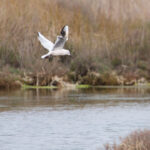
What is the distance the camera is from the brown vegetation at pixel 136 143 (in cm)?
1191

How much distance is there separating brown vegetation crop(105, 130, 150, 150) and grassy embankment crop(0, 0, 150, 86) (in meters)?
28.5

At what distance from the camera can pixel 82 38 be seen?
4791cm

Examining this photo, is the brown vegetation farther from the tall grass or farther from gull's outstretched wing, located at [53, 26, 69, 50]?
the tall grass

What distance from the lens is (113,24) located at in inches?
2029

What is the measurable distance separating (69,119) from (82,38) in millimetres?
25046

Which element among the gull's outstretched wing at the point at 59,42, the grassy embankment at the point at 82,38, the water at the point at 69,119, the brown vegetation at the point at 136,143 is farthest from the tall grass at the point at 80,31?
the brown vegetation at the point at 136,143

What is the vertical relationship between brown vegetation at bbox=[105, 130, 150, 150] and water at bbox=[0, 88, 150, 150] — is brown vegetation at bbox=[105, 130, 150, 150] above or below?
above

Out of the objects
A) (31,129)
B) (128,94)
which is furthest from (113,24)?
(31,129)

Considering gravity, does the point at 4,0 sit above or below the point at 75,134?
above

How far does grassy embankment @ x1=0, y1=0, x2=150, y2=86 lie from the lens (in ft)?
143

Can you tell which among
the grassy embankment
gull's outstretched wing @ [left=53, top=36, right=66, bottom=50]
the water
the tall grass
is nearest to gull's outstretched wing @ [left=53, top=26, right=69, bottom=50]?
gull's outstretched wing @ [left=53, top=36, right=66, bottom=50]

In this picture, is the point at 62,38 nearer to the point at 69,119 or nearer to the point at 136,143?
the point at 136,143

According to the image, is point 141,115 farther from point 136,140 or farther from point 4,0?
point 4,0

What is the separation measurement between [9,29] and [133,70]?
9871 mm
